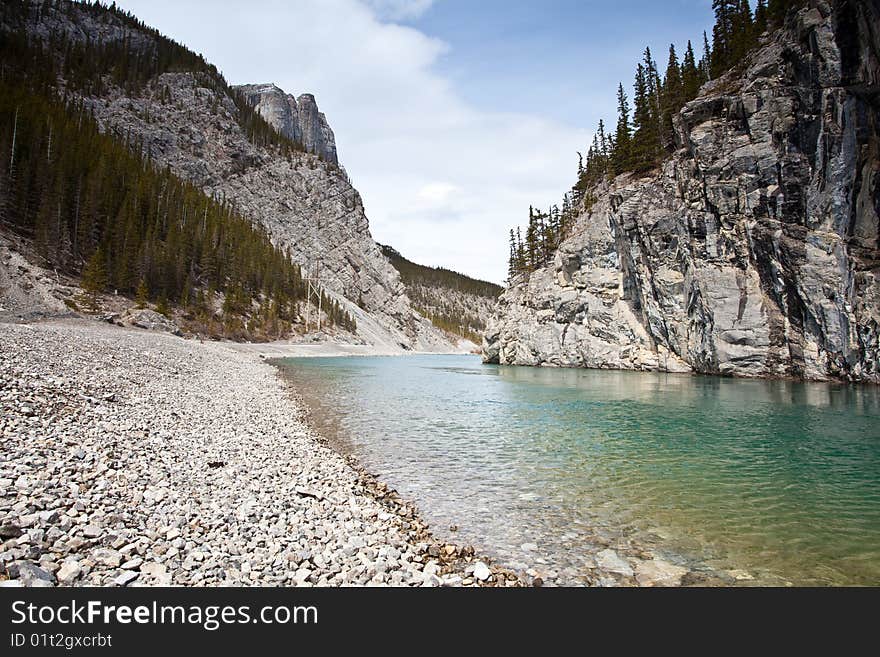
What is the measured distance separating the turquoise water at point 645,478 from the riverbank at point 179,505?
1457mm

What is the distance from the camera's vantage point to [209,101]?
13362cm

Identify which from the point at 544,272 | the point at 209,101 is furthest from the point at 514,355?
the point at 209,101

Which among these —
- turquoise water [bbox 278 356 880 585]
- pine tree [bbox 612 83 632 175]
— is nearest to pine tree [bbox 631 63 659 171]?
pine tree [bbox 612 83 632 175]

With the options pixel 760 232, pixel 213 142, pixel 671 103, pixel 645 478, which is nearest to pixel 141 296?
pixel 645 478

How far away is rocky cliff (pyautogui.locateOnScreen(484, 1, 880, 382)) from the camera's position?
30844mm

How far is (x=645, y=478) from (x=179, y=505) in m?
10.6

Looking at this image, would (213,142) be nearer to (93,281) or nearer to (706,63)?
(93,281)

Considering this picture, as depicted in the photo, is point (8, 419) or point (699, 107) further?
point (699, 107)

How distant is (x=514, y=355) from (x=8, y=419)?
2509 inches

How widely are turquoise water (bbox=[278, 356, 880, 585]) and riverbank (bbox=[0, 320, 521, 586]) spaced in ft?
4.78

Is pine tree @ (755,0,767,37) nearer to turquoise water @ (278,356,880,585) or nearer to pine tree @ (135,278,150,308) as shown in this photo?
turquoise water @ (278,356,880,585)

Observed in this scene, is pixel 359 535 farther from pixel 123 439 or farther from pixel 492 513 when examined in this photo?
pixel 123 439

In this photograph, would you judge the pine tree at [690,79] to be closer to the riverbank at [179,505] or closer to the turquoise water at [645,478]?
the turquoise water at [645,478]

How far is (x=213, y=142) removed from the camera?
417ft
